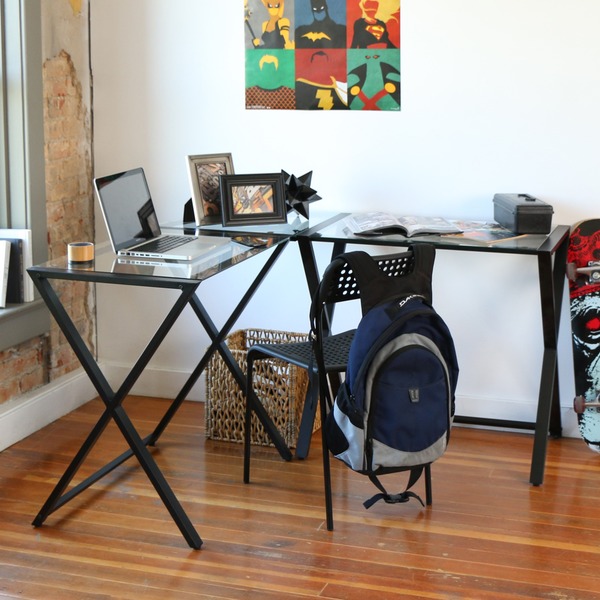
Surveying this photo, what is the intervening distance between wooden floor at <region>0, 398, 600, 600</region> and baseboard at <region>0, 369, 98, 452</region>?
0.07 m

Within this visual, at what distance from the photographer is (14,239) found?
3738 mm

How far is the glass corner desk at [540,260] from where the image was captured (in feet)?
10.7

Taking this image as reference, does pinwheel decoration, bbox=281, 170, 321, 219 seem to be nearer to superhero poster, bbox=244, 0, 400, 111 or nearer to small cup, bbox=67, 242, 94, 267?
superhero poster, bbox=244, 0, 400, 111

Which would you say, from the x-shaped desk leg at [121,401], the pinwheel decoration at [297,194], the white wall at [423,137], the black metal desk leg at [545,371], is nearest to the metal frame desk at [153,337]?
the x-shaped desk leg at [121,401]

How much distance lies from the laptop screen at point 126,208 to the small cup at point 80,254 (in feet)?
0.33

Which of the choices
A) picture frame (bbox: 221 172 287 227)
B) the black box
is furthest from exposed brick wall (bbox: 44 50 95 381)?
the black box

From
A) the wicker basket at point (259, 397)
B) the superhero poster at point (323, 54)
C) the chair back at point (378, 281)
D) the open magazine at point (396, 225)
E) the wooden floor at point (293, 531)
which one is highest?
the superhero poster at point (323, 54)

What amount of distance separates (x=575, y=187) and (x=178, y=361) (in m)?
1.86

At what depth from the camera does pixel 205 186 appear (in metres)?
3.62

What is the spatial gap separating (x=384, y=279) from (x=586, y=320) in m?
1.09

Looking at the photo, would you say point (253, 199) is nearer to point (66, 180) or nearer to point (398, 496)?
point (66, 180)

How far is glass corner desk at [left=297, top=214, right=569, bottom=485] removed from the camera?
3.26 meters

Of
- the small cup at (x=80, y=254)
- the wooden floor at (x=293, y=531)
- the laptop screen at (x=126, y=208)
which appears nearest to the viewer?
the wooden floor at (x=293, y=531)

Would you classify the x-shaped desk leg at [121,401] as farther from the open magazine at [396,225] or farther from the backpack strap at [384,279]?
the open magazine at [396,225]
